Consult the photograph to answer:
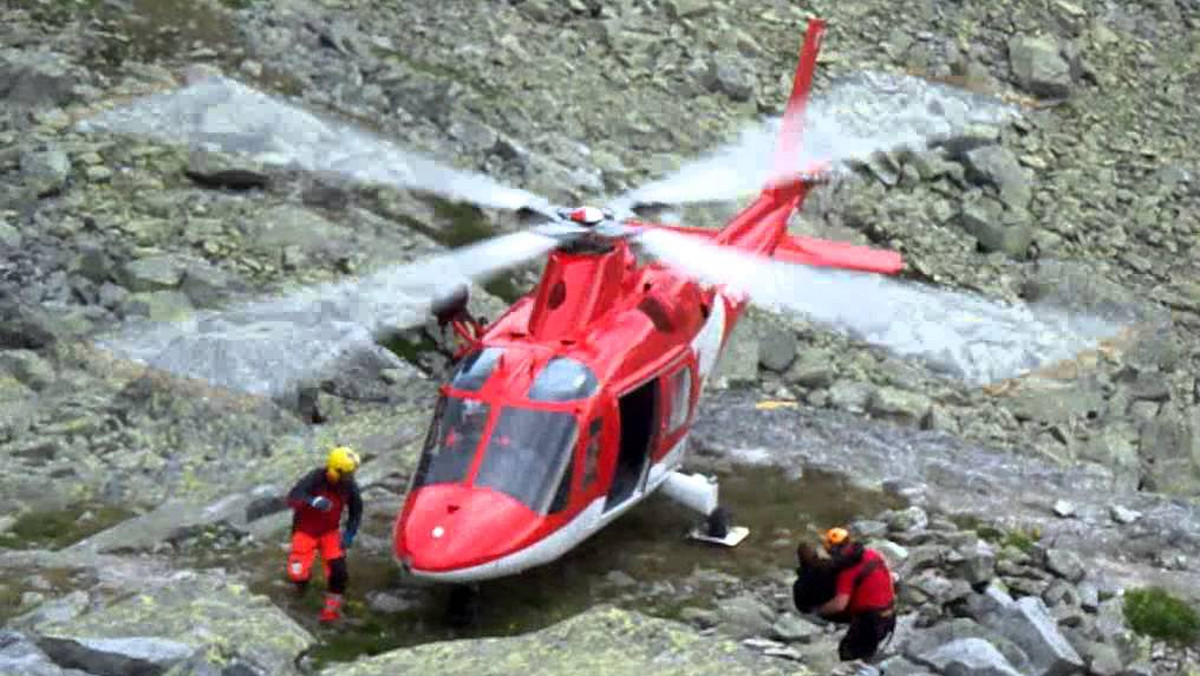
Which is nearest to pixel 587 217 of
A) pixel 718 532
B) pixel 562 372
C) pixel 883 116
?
pixel 562 372

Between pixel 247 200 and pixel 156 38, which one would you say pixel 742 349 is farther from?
pixel 156 38

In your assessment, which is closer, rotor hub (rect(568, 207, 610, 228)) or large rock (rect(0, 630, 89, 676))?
large rock (rect(0, 630, 89, 676))

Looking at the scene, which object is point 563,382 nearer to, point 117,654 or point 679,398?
point 679,398

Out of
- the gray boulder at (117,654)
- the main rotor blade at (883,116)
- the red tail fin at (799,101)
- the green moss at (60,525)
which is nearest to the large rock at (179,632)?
the gray boulder at (117,654)

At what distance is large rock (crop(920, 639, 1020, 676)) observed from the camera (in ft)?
37.8

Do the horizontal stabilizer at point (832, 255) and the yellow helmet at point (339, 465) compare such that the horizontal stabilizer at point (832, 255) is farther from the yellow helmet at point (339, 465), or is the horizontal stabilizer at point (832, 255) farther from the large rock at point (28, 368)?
the large rock at point (28, 368)

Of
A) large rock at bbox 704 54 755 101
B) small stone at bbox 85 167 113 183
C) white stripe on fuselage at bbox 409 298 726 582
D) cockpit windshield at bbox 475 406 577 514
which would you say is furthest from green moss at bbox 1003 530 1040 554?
large rock at bbox 704 54 755 101

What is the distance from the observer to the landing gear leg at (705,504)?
579 inches

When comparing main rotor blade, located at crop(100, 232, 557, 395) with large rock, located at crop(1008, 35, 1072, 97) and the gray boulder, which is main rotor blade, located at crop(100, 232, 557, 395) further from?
large rock, located at crop(1008, 35, 1072, 97)

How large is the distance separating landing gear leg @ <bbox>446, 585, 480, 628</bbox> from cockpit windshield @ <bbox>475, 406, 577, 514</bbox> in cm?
84

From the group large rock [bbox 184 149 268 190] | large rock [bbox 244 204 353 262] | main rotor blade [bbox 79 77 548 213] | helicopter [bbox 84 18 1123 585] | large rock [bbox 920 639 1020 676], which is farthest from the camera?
main rotor blade [bbox 79 77 548 213]

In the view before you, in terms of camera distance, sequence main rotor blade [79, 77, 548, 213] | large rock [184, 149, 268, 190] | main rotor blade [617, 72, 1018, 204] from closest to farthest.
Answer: large rock [184, 149, 268, 190] → main rotor blade [79, 77, 548, 213] → main rotor blade [617, 72, 1018, 204]

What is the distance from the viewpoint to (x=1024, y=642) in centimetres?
1255

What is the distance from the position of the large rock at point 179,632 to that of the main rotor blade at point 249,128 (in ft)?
31.4
